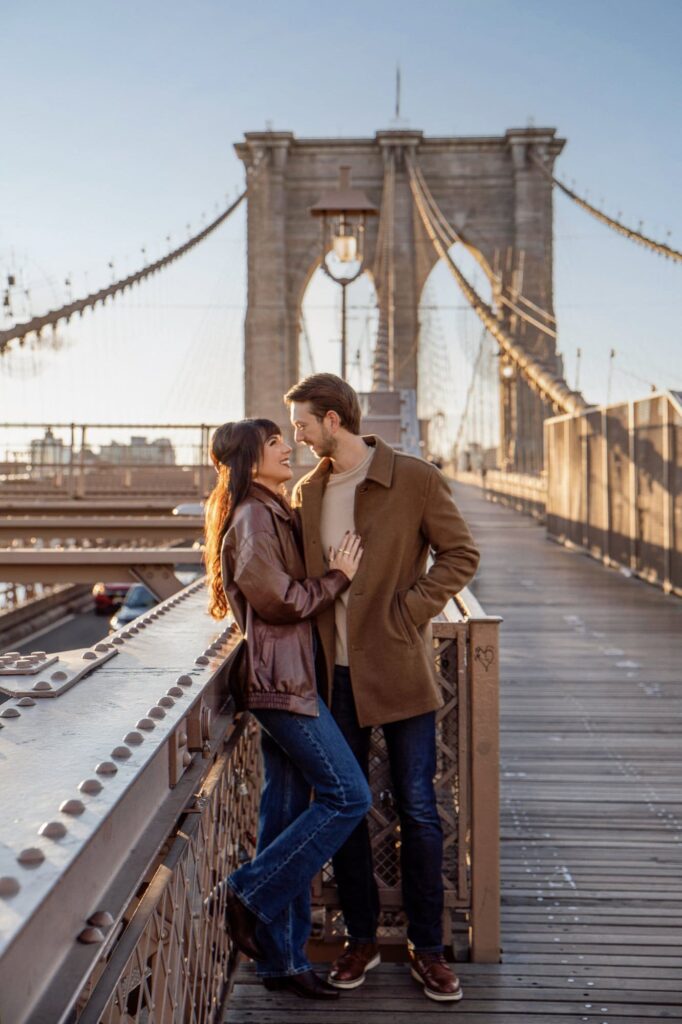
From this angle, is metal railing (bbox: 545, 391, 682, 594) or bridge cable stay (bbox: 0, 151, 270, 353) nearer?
metal railing (bbox: 545, 391, 682, 594)

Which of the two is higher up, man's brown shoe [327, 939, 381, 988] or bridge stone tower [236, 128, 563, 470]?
bridge stone tower [236, 128, 563, 470]

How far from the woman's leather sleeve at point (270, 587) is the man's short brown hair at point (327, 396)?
424 millimetres

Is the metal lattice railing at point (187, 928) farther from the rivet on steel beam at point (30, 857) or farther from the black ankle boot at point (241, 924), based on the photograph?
the rivet on steel beam at point (30, 857)

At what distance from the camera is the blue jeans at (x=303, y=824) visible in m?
2.58

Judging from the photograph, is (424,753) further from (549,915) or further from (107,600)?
(107,600)

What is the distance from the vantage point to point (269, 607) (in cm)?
249

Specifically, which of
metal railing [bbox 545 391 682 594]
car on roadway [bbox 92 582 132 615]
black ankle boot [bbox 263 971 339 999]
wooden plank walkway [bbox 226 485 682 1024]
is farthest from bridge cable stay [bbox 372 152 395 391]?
black ankle boot [bbox 263 971 339 999]

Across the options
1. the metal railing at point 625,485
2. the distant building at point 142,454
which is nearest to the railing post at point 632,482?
the metal railing at point 625,485

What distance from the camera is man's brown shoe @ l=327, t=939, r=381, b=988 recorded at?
290 centimetres

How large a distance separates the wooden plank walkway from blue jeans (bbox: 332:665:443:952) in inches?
8.0

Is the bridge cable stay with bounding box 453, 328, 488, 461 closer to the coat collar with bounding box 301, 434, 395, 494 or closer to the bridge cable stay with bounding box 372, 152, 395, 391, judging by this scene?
the bridge cable stay with bounding box 372, 152, 395, 391

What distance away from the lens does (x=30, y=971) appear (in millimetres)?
1176

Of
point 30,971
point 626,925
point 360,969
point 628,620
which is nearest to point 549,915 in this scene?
point 626,925

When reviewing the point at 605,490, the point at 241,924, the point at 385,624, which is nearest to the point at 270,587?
the point at 385,624
